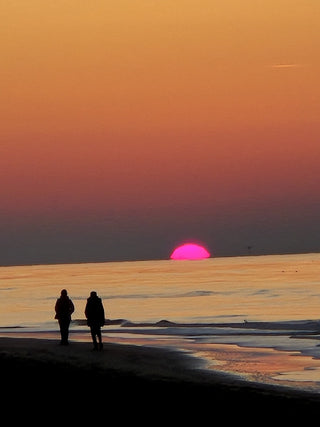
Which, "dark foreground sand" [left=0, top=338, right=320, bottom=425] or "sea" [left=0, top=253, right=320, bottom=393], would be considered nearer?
"dark foreground sand" [left=0, top=338, right=320, bottom=425]

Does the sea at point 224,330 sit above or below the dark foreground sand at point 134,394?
above

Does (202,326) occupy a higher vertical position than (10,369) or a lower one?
higher

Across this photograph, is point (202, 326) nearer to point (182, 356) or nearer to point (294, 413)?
point (182, 356)

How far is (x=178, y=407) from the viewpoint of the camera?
18672mm

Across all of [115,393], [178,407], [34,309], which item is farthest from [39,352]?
[34,309]

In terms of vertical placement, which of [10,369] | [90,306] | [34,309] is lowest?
[10,369]

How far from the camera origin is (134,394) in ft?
66.9

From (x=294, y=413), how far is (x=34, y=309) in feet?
209

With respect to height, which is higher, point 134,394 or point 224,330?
point 224,330

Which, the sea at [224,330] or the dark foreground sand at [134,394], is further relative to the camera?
the sea at [224,330]

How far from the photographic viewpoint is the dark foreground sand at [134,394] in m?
17.7

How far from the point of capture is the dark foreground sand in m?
17.7

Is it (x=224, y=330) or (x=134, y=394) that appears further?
(x=224, y=330)

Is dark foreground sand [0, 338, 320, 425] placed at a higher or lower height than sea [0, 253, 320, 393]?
lower
